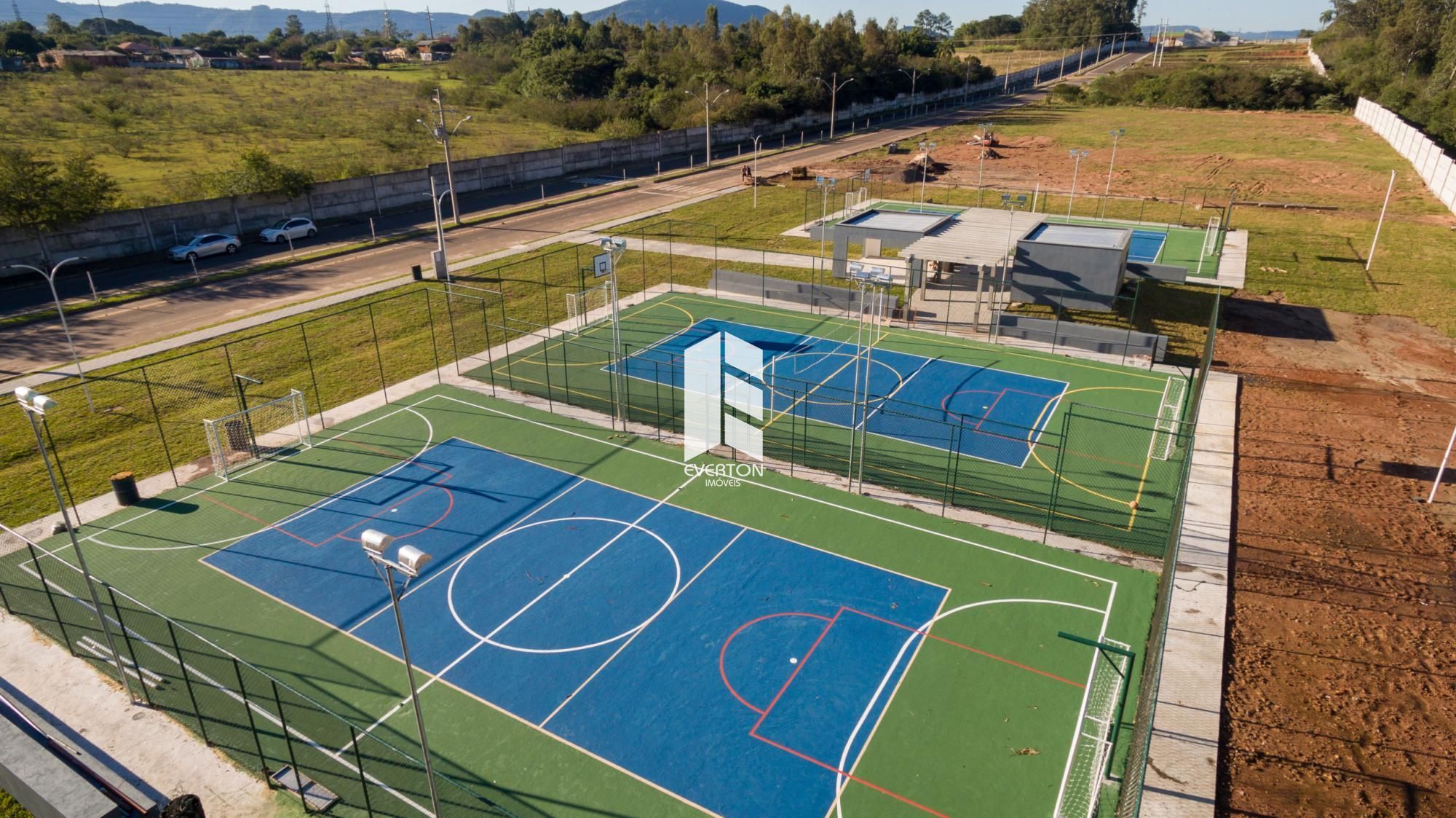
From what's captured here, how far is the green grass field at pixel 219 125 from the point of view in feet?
225

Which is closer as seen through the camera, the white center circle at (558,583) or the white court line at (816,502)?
the white center circle at (558,583)

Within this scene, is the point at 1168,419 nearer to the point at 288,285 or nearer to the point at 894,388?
the point at 894,388

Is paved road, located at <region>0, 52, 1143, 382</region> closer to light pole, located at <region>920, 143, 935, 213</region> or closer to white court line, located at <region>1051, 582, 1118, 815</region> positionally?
light pole, located at <region>920, 143, 935, 213</region>

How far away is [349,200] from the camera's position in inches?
2436

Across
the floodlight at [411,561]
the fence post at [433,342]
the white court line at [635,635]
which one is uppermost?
the floodlight at [411,561]

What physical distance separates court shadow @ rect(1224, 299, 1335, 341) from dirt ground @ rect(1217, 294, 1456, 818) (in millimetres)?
3109

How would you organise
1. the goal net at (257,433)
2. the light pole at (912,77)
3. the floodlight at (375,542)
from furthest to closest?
the light pole at (912,77)
the goal net at (257,433)
the floodlight at (375,542)

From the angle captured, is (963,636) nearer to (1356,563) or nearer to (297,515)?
(1356,563)

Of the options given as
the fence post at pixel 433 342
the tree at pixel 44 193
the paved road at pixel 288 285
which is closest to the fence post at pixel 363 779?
the fence post at pixel 433 342

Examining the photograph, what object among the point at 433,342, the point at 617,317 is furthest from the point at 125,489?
the point at 617,317

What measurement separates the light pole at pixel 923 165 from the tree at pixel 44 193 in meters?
54.7

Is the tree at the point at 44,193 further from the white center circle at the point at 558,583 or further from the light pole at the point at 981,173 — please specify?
the light pole at the point at 981,173

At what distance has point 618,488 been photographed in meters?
25.0

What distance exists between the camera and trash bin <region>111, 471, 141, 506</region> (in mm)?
23781
